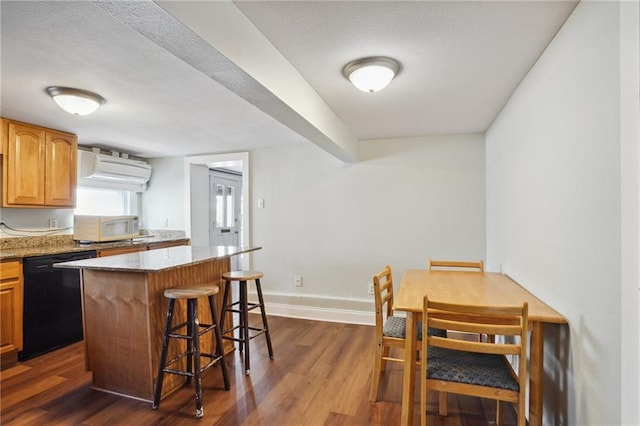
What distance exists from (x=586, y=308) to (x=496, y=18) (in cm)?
126

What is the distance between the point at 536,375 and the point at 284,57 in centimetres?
200

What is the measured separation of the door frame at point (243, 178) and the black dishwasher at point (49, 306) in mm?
1505

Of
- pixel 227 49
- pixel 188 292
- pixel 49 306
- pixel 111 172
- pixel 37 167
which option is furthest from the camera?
pixel 111 172

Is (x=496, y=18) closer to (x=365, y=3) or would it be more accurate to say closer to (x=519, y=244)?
(x=365, y=3)

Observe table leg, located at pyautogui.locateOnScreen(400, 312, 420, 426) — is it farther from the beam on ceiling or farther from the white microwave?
the white microwave

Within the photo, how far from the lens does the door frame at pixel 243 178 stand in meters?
4.19

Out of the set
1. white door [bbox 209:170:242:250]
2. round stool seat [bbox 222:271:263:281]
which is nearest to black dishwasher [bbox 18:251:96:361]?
round stool seat [bbox 222:271:263:281]

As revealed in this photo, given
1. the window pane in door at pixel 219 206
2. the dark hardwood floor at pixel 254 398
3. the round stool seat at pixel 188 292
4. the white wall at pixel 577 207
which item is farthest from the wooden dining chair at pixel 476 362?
the window pane in door at pixel 219 206

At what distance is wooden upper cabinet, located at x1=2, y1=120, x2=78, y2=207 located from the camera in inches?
116

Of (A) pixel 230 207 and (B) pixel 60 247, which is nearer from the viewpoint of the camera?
(B) pixel 60 247

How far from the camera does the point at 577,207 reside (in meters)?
1.35

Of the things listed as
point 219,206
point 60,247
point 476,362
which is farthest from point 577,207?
point 219,206

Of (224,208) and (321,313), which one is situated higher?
(224,208)

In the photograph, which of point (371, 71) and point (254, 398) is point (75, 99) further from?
point (254, 398)
